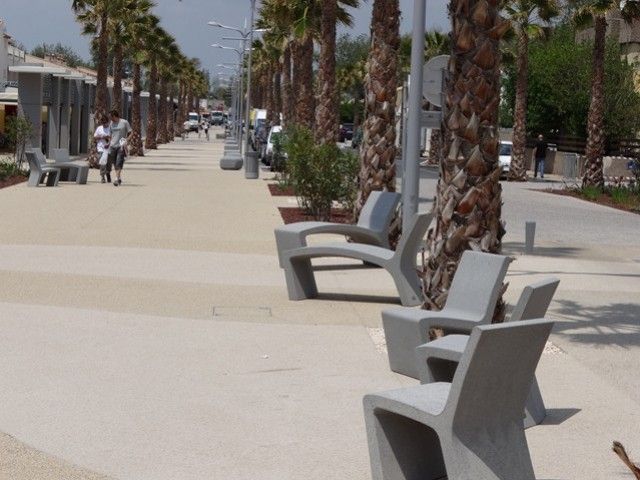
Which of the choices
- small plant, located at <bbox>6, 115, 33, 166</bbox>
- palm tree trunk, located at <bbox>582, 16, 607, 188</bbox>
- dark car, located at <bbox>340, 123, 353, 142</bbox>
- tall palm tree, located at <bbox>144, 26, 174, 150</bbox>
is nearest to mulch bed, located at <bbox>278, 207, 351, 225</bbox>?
small plant, located at <bbox>6, 115, 33, 166</bbox>

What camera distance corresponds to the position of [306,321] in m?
11.3

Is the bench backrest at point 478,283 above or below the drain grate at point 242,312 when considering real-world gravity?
above

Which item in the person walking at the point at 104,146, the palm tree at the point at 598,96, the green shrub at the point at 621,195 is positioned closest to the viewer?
the person walking at the point at 104,146

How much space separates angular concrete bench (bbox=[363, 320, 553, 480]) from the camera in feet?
18.0

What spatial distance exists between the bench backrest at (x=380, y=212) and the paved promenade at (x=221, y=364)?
0.58m

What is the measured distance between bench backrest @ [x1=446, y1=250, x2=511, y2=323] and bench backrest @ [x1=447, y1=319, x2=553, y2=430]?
2676mm

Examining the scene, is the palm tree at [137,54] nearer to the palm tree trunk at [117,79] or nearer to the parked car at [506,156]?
the palm tree trunk at [117,79]

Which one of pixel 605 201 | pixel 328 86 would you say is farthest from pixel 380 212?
pixel 605 201

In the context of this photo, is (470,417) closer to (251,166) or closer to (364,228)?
(364,228)

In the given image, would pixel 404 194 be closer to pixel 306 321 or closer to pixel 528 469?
pixel 306 321

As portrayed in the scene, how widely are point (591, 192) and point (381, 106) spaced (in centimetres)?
1839

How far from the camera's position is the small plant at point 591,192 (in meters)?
37.1

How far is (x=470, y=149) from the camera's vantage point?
1001cm

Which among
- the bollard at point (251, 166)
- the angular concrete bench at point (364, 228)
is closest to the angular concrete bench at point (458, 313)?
the angular concrete bench at point (364, 228)
